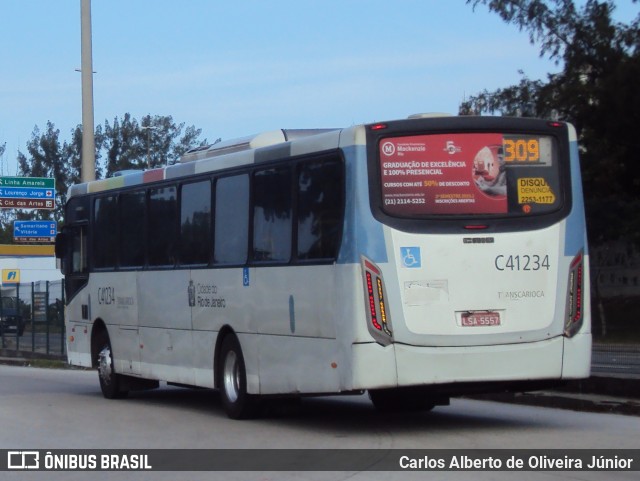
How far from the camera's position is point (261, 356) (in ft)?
44.7

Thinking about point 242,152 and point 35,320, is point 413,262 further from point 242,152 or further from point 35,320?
point 35,320

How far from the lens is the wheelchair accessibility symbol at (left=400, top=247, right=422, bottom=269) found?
1195 cm

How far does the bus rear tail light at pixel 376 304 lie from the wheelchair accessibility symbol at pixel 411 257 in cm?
28

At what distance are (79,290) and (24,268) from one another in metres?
50.4

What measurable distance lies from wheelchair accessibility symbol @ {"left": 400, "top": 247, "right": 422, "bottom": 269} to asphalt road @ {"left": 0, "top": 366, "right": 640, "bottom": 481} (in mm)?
1720

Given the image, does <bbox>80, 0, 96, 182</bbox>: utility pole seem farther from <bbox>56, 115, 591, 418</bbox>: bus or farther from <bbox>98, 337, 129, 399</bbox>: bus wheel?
<bbox>56, 115, 591, 418</bbox>: bus

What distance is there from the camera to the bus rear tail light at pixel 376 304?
11.8 meters

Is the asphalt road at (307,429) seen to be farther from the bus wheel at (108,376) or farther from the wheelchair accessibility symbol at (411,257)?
the wheelchair accessibility symbol at (411,257)

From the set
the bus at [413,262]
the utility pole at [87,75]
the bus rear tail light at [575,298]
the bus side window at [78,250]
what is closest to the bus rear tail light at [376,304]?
the bus at [413,262]

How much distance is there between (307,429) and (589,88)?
26.6 meters

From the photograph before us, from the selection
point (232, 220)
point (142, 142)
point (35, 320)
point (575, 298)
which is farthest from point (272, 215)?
point (142, 142)

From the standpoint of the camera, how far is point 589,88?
37.6 metres

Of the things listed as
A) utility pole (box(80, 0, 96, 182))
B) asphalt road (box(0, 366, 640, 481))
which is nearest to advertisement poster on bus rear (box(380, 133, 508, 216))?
asphalt road (box(0, 366, 640, 481))

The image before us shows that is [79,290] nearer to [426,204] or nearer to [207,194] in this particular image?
[207,194]
